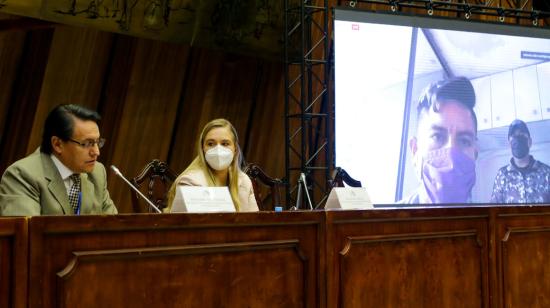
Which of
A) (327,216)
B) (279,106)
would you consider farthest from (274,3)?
(327,216)

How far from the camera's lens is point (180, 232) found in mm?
1659

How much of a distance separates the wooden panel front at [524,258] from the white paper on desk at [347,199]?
488 mm

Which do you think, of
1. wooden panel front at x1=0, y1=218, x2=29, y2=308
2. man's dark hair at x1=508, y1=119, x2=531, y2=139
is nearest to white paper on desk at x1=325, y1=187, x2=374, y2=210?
wooden panel front at x1=0, y1=218, x2=29, y2=308

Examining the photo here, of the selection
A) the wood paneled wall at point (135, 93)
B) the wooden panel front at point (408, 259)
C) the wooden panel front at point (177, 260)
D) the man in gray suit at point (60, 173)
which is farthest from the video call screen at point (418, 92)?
the wooden panel front at point (177, 260)

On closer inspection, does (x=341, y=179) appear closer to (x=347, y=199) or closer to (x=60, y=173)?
(x=347, y=199)

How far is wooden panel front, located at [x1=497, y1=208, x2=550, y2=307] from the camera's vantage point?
8.17ft

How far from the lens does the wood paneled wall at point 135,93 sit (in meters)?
4.45

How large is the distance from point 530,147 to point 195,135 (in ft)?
8.03

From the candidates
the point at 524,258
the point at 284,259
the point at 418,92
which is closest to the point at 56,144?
the point at 284,259

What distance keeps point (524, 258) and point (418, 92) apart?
222 cm

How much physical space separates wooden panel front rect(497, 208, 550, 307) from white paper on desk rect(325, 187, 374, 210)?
488 mm

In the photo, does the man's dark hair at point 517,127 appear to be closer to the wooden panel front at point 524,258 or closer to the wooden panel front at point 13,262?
the wooden panel front at point 524,258

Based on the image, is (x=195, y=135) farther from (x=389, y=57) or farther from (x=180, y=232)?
(x=180, y=232)

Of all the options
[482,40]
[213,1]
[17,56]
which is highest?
[213,1]
